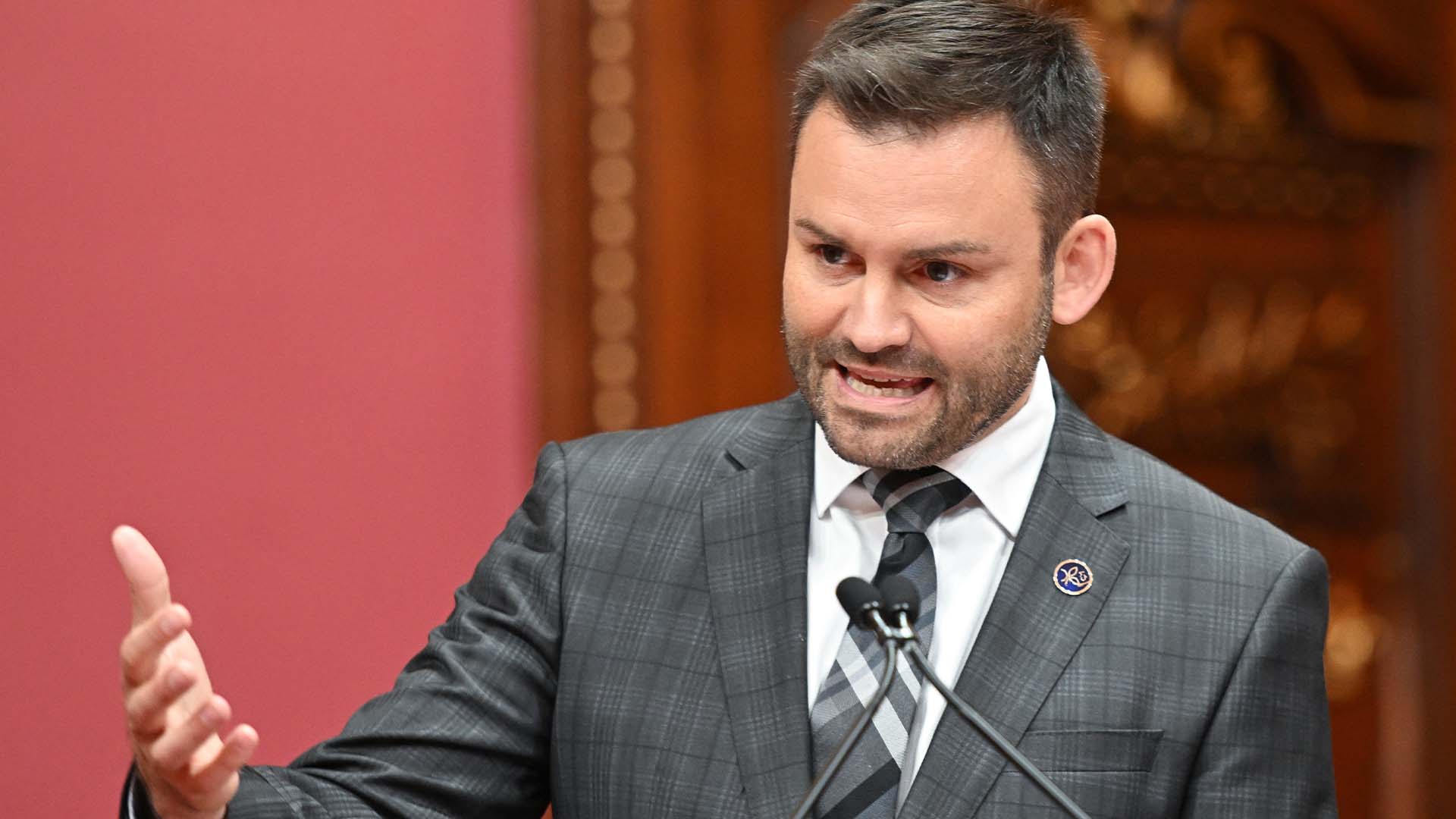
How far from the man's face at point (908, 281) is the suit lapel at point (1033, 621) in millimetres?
129

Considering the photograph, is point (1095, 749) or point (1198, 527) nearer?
point (1095, 749)

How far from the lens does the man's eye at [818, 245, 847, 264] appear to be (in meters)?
1.48

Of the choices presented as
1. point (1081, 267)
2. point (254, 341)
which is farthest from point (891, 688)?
point (254, 341)

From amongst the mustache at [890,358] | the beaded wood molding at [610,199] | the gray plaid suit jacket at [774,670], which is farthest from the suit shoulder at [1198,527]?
the beaded wood molding at [610,199]

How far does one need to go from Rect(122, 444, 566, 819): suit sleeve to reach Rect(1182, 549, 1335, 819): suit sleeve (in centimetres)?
58

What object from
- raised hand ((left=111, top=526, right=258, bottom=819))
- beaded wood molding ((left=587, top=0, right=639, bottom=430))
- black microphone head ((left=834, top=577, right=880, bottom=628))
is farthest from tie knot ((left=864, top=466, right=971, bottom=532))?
beaded wood molding ((left=587, top=0, right=639, bottom=430))

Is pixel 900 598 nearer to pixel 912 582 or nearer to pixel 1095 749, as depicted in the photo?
pixel 912 582

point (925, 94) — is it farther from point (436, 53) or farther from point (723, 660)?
point (436, 53)

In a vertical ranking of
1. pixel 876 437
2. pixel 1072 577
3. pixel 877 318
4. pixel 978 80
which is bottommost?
pixel 1072 577

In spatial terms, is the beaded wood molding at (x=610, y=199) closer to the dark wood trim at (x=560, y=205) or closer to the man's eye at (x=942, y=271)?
the dark wood trim at (x=560, y=205)

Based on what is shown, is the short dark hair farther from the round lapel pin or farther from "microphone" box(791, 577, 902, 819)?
"microphone" box(791, 577, 902, 819)

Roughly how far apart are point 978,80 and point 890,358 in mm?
250

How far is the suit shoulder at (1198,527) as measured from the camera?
5.05 feet

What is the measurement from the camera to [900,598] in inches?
49.1
